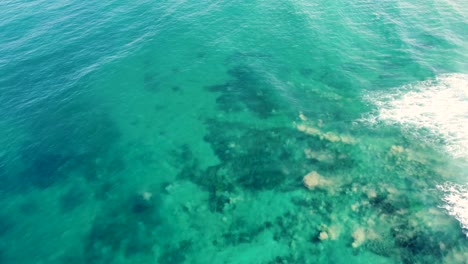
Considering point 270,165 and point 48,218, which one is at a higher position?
point 270,165

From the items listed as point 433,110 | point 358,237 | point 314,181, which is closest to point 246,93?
point 314,181

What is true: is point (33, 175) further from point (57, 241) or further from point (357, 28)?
point (357, 28)

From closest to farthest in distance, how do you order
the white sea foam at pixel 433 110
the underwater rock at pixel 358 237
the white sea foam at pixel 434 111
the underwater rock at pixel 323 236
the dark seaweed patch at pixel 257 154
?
the underwater rock at pixel 358 237 < the underwater rock at pixel 323 236 < the dark seaweed patch at pixel 257 154 < the white sea foam at pixel 434 111 < the white sea foam at pixel 433 110

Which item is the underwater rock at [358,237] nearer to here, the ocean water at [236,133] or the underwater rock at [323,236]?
the ocean water at [236,133]

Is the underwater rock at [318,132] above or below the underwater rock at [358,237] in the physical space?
above

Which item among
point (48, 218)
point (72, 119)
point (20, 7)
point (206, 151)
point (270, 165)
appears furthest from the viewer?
point (20, 7)

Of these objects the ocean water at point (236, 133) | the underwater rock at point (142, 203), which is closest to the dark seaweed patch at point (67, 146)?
the ocean water at point (236, 133)

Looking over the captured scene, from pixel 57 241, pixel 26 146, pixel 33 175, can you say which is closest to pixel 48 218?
pixel 57 241
